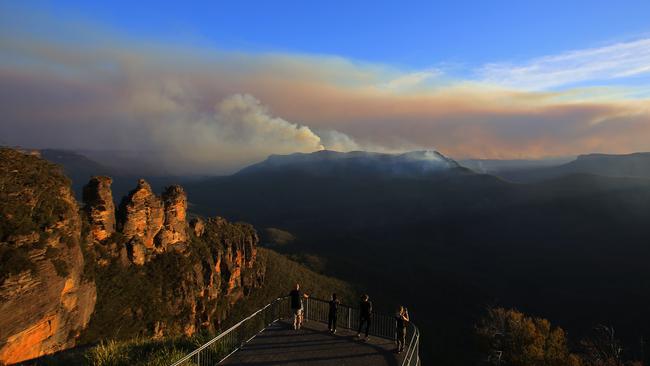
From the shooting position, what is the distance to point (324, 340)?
20.1 metres

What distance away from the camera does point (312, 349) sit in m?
18.8

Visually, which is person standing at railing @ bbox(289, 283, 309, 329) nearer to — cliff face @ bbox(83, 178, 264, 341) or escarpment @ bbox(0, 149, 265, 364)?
escarpment @ bbox(0, 149, 265, 364)

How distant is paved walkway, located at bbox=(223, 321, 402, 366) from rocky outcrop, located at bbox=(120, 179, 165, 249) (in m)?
48.4

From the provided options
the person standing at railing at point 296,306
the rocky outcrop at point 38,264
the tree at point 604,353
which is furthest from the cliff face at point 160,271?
the tree at point 604,353

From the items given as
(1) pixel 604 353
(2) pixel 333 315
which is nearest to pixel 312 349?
(2) pixel 333 315

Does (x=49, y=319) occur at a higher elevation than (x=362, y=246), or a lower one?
higher

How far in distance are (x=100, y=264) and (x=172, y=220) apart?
18.1m

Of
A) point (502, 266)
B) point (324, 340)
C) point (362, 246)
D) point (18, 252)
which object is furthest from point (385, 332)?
point (362, 246)

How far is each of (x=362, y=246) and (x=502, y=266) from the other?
62110 millimetres

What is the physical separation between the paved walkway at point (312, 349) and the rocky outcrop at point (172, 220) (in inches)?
2118

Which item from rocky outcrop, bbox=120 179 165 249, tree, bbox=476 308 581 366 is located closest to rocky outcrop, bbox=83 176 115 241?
rocky outcrop, bbox=120 179 165 249

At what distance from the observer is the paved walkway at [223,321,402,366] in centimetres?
1741

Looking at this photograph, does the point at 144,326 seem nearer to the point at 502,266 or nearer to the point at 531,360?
the point at 531,360

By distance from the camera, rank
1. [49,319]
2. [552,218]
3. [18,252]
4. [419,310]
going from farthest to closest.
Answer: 1. [552,218]
2. [419,310]
3. [49,319]
4. [18,252]
